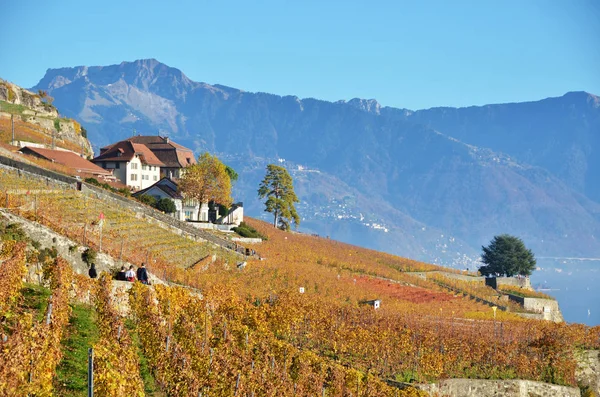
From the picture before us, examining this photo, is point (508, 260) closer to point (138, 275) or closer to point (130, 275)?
point (138, 275)

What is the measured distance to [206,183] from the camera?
8625 cm

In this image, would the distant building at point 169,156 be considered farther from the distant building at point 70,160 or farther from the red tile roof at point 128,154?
the distant building at point 70,160

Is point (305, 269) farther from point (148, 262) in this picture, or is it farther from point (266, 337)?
point (266, 337)

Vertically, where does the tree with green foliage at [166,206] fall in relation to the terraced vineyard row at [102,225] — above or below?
above

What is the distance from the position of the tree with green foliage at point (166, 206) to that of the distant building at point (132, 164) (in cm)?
1382

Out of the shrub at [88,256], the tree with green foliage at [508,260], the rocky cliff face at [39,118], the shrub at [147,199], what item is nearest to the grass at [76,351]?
the shrub at [88,256]

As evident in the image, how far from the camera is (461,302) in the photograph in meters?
71.1

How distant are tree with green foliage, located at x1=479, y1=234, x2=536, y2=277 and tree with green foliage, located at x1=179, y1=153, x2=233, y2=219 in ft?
126

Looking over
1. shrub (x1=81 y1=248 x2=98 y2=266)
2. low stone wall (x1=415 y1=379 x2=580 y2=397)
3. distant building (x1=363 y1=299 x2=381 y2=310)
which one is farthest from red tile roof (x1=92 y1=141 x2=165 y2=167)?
low stone wall (x1=415 y1=379 x2=580 y2=397)

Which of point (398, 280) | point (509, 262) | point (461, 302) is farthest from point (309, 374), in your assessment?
point (509, 262)

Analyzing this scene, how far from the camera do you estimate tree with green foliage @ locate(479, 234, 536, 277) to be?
10625 cm

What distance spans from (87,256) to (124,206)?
2395 centimetres

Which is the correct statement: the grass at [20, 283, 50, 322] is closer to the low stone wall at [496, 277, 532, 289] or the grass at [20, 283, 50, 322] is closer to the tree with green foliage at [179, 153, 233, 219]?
the tree with green foliage at [179, 153, 233, 219]

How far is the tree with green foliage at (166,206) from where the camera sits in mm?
79044
